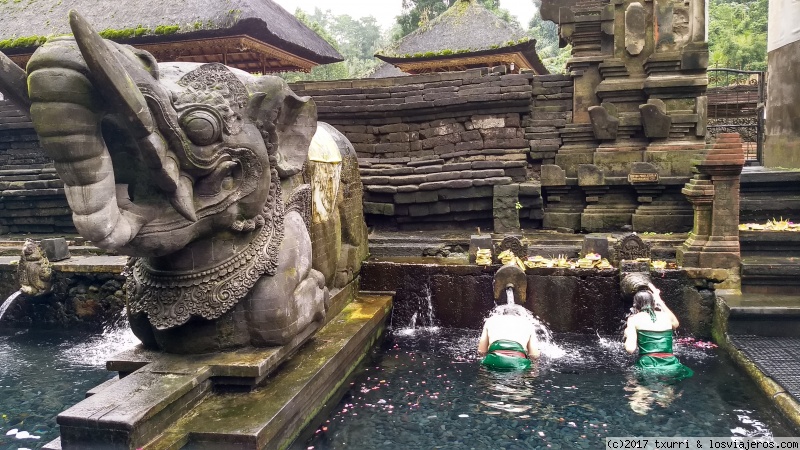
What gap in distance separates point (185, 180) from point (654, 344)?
12.3 feet

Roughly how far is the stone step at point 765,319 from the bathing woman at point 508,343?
179cm

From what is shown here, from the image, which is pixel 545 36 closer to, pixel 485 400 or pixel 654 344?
pixel 654 344

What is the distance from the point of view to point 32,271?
20.0 feet

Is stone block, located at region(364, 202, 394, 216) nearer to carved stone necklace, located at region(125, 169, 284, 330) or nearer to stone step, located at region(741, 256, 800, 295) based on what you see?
carved stone necklace, located at region(125, 169, 284, 330)

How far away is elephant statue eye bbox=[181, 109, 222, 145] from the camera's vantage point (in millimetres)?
3303

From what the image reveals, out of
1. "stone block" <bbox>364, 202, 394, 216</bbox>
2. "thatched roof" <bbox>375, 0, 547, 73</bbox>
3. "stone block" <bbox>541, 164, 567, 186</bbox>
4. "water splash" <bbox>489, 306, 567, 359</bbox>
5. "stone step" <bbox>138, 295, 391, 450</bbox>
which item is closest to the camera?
"stone step" <bbox>138, 295, 391, 450</bbox>

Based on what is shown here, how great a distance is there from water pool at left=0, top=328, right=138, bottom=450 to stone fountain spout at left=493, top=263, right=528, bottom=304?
11.5 ft

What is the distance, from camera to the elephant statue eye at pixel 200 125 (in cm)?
330

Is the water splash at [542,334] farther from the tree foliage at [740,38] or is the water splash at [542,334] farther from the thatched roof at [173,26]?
the tree foliage at [740,38]

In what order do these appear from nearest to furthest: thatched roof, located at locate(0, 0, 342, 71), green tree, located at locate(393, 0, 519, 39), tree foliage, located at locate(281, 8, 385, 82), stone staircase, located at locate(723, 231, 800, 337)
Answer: stone staircase, located at locate(723, 231, 800, 337) < thatched roof, located at locate(0, 0, 342, 71) < green tree, located at locate(393, 0, 519, 39) < tree foliage, located at locate(281, 8, 385, 82)

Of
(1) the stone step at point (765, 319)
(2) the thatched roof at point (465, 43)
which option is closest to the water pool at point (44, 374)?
(1) the stone step at point (765, 319)

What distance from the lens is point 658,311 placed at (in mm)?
4934

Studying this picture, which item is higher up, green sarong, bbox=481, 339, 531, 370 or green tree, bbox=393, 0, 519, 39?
green tree, bbox=393, 0, 519, 39

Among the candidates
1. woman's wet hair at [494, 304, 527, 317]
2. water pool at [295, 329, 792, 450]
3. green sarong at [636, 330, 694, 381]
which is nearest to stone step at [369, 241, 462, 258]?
woman's wet hair at [494, 304, 527, 317]
